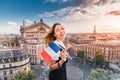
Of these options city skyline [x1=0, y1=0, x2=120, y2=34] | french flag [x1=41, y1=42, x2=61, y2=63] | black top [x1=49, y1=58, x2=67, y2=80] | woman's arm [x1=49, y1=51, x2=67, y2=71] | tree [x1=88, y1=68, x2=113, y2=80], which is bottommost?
tree [x1=88, y1=68, x2=113, y2=80]

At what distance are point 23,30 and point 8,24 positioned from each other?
0.16 m

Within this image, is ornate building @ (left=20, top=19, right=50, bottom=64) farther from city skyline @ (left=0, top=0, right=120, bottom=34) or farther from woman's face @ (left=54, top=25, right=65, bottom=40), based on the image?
woman's face @ (left=54, top=25, right=65, bottom=40)

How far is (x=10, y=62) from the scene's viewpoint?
1.83 m

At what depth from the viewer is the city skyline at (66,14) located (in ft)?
5.98

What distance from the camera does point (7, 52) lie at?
183cm

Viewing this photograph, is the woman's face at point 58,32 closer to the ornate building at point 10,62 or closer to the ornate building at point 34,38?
the ornate building at point 34,38

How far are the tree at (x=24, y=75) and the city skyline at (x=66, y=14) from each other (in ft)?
1.38

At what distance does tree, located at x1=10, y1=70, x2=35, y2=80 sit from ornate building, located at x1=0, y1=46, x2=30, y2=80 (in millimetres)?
32

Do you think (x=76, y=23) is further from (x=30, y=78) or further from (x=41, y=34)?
(x=30, y=78)

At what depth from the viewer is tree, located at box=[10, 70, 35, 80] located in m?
1.83

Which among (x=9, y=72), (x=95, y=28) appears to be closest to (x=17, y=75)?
(x=9, y=72)

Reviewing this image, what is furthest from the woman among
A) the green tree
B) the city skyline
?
the green tree

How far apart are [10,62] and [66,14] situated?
74cm

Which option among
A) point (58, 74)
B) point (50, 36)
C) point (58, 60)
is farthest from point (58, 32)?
point (58, 74)
